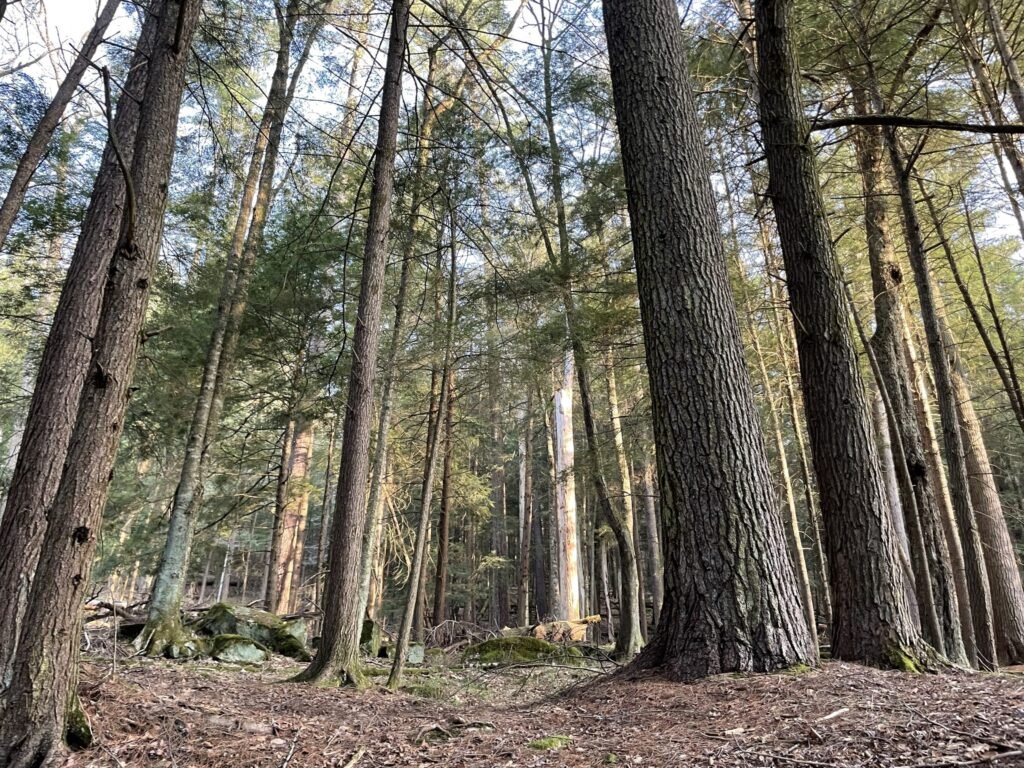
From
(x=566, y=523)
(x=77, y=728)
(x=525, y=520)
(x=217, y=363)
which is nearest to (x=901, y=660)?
(x=77, y=728)

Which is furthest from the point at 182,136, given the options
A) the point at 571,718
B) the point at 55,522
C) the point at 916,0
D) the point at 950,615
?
the point at 950,615

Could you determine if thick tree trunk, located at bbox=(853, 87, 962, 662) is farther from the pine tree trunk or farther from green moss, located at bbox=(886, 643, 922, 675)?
the pine tree trunk

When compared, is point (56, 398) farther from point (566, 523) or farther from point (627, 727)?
point (566, 523)

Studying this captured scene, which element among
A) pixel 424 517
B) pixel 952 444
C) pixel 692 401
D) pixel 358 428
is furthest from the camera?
pixel 424 517

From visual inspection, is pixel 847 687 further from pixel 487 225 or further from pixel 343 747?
pixel 487 225

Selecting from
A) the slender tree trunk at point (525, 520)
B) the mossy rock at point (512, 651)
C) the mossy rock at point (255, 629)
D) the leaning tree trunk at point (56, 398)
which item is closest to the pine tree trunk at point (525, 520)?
the slender tree trunk at point (525, 520)

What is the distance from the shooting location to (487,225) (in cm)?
745

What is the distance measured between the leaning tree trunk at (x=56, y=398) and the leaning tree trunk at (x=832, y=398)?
4.40 m

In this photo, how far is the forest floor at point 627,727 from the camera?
6.01 feet

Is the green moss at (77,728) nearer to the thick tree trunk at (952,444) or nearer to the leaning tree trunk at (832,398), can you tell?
the leaning tree trunk at (832,398)

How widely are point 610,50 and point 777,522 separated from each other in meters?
3.53

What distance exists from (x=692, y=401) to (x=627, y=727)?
1.78 metres

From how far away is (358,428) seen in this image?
17.4 feet

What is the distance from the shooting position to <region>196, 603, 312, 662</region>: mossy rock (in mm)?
7688
